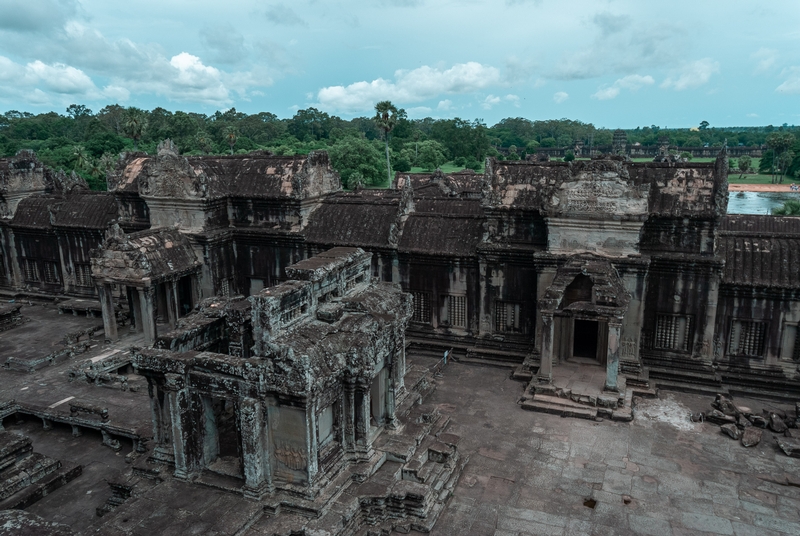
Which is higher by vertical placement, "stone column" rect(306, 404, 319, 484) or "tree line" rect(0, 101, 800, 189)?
"tree line" rect(0, 101, 800, 189)

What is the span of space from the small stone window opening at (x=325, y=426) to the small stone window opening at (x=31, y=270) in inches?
956

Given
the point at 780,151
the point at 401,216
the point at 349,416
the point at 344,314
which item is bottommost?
the point at 349,416

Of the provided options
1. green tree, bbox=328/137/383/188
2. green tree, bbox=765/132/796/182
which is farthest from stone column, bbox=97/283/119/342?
green tree, bbox=765/132/796/182

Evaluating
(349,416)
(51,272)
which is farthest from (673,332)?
(51,272)

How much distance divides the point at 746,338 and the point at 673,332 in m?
2.23

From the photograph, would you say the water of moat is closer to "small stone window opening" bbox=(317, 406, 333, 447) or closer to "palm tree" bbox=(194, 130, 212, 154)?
"palm tree" bbox=(194, 130, 212, 154)

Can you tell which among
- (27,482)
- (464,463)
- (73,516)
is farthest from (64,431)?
(464,463)

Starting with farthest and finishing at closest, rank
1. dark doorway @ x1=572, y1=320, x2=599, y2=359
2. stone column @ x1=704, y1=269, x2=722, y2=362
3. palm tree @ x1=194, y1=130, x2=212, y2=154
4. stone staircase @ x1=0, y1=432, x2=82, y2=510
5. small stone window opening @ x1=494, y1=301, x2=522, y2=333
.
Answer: palm tree @ x1=194, y1=130, x2=212, y2=154 < small stone window opening @ x1=494, y1=301, x2=522, y2=333 < dark doorway @ x1=572, y1=320, x2=599, y2=359 < stone column @ x1=704, y1=269, x2=722, y2=362 < stone staircase @ x1=0, y1=432, x2=82, y2=510

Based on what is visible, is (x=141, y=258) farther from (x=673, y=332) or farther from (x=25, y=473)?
(x=673, y=332)

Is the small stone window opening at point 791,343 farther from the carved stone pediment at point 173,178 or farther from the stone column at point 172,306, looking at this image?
the stone column at point 172,306

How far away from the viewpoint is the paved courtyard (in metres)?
13.7

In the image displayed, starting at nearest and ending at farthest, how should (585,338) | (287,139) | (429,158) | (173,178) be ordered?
(585,338) < (173,178) < (429,158) < (287,139)

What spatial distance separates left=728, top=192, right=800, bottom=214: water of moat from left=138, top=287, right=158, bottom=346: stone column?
67.3 m

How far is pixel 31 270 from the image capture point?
31.4 metres
